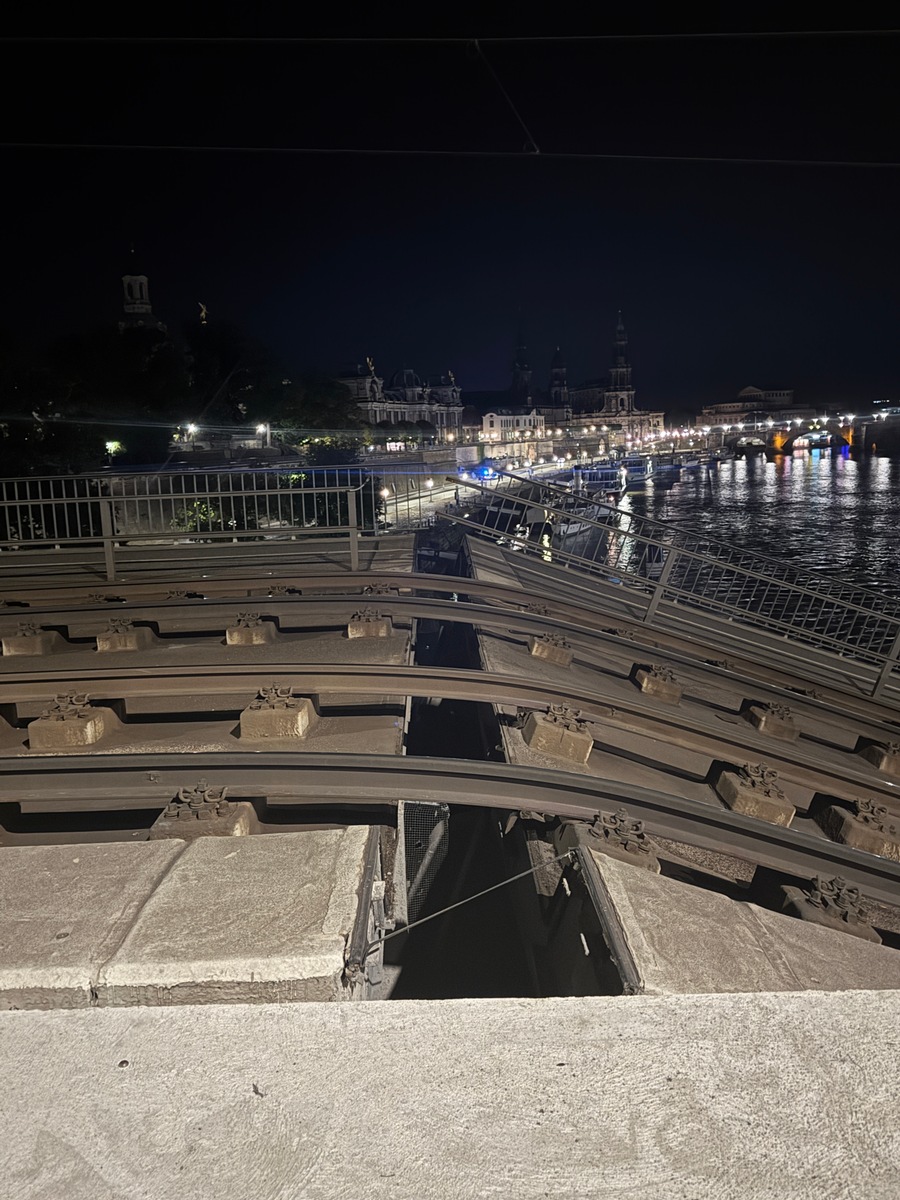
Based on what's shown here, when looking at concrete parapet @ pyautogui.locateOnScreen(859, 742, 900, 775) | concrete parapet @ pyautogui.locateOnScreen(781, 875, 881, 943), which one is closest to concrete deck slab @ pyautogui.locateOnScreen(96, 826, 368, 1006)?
concrete parapet @ pyautogui.locateOnScreen(781, 875, 881, 943)

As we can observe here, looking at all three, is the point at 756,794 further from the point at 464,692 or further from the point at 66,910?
the point at 66,910

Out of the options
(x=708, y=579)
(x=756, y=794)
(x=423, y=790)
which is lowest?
(x=756, y=794)

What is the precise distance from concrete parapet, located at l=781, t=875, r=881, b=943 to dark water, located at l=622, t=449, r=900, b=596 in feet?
40.7

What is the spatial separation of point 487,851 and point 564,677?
1.81m

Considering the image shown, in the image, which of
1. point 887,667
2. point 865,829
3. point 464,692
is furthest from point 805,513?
point 464,692


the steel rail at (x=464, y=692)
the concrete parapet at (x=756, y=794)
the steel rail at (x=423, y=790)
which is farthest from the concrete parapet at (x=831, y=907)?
the steel rail at (x=464, y=692)

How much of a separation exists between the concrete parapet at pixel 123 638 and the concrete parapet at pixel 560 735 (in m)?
3.96

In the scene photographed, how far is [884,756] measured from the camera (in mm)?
6957

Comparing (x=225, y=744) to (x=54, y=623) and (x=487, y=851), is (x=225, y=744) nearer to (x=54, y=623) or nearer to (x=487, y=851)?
(x=487, y=851)

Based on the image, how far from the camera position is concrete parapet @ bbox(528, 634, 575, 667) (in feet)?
23.4

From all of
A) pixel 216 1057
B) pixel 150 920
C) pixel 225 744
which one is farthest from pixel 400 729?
pixel 216 1057

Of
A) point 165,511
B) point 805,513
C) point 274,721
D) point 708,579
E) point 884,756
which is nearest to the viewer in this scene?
point 274,721

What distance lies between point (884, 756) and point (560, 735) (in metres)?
4.01

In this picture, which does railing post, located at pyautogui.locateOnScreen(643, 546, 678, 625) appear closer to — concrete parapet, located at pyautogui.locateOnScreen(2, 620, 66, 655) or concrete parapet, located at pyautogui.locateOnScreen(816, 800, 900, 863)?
concrete parapet, located at pyautogui.locateOnScreen(816, 800, 900, 863)
